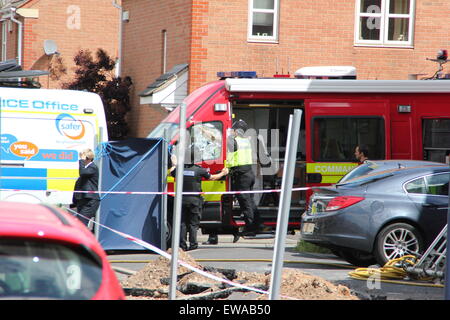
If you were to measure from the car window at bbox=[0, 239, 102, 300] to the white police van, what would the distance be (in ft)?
28.3

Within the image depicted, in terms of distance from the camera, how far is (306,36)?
70.3 ft

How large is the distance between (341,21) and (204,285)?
13.5 metres

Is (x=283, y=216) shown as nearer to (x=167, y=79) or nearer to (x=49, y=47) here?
(x=167, y=79)

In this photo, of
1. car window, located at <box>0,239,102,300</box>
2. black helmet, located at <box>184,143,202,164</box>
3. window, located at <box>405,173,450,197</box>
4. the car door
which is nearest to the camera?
car window, located at <box>0,239,102,300</box>

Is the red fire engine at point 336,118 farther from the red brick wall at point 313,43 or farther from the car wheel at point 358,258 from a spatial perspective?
the red brick wall at point 313,43

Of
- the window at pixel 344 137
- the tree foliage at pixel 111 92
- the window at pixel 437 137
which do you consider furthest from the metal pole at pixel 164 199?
the tree foliage at pixel 111 92

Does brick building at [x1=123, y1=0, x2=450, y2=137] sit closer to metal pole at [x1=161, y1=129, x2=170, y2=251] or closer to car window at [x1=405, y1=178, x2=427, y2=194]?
metal pole at [x1=161, y1=129, x2=170, y2=251]

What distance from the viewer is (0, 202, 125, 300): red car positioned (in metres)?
4.57

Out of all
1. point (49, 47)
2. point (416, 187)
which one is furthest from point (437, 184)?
point (49, 47)

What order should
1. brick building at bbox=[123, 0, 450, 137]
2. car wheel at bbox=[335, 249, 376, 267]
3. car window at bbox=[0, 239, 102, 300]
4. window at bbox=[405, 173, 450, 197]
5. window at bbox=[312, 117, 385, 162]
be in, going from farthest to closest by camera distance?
brick building at bbox=[123, 0, 450, 137] < window at bbox=[312, 117, 385, 162] < car wheel at bbox=[335, 249, 376, 267] < window at bbox=[405, 173, 450, 197] < car window at bbox=[0, 239, 102, 300]

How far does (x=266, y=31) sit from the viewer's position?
2150 cm

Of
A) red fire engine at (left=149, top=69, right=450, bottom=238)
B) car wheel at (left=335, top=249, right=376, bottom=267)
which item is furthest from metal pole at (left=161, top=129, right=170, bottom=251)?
car wheel at (left=335, top=249, right=376, bottom=267)

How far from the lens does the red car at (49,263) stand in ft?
15.0

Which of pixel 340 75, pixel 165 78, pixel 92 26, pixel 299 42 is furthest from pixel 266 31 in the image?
pixel 92 26
